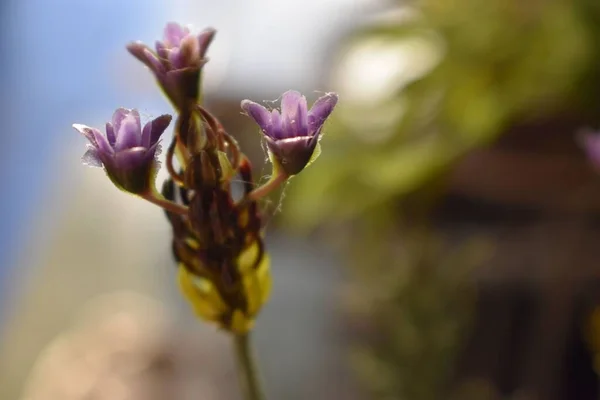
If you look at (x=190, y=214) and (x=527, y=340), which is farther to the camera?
(x=527, y=340)

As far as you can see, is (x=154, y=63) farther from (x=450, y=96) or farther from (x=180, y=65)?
(x=450, y=96)

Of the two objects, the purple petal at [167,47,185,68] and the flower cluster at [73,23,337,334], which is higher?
the purple petal at [167,47,185,68]

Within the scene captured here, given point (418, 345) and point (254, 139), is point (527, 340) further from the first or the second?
point (254, 139)

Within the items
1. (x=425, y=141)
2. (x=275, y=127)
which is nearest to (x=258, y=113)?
(x=275, y=127)

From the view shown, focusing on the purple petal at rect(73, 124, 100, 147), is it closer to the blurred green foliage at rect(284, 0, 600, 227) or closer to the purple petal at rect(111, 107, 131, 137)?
the purple petal at rect(111, 107, 131, 137)

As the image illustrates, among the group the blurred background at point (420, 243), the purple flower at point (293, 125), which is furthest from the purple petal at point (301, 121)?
the blurred background at point (420, 243)

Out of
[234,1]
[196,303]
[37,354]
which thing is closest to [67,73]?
[234,1]

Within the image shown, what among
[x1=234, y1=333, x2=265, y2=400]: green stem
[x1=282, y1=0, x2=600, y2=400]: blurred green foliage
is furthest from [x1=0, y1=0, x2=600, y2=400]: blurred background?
[x1=234, y1=333, x2=265, y2=400]: green stem

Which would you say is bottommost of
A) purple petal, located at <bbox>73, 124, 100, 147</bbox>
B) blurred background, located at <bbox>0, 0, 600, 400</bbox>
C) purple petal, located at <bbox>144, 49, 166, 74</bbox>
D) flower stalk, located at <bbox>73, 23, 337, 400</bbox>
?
blurred background, located at <bbox>0, 0, 600, 400</bbox>
